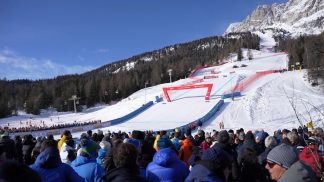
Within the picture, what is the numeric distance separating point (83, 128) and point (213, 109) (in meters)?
15.3

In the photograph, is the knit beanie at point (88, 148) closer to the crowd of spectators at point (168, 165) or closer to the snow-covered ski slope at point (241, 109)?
the crowd of spectators at point (168, 165)

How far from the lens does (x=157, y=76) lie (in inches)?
4564

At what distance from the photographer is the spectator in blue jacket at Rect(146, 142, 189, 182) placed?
14.5ft

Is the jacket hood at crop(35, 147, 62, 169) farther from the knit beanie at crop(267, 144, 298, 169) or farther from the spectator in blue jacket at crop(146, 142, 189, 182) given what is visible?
the knit beanie at crop(267, 144, 298, 169)

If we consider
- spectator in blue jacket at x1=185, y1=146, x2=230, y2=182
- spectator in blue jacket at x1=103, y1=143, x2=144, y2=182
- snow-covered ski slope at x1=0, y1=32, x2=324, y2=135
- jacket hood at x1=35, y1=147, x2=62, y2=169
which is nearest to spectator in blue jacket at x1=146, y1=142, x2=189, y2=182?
spectator in blue jacket at x1=185, y1=146, x2=230, y2=182

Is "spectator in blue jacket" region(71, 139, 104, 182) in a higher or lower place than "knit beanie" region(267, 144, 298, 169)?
lower

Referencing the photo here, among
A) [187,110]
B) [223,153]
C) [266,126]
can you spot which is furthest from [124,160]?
[187,110]

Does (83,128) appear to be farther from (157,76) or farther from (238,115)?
(157,76)

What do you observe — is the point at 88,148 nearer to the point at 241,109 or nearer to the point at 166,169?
the point at 166,169

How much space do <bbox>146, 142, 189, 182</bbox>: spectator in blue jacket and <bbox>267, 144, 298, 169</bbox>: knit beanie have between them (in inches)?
63.7

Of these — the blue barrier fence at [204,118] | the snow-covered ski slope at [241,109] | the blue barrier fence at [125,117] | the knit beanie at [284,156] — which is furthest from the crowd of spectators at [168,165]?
the blue barrier fence at [125,117]

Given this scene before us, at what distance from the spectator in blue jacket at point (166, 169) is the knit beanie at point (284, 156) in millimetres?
1618

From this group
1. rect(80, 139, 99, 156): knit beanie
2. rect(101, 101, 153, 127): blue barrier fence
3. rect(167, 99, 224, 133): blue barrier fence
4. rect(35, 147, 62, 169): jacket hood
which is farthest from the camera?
rect(101, 101, 153, 127): blue barrier fence

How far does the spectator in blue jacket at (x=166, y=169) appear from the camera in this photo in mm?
4430
